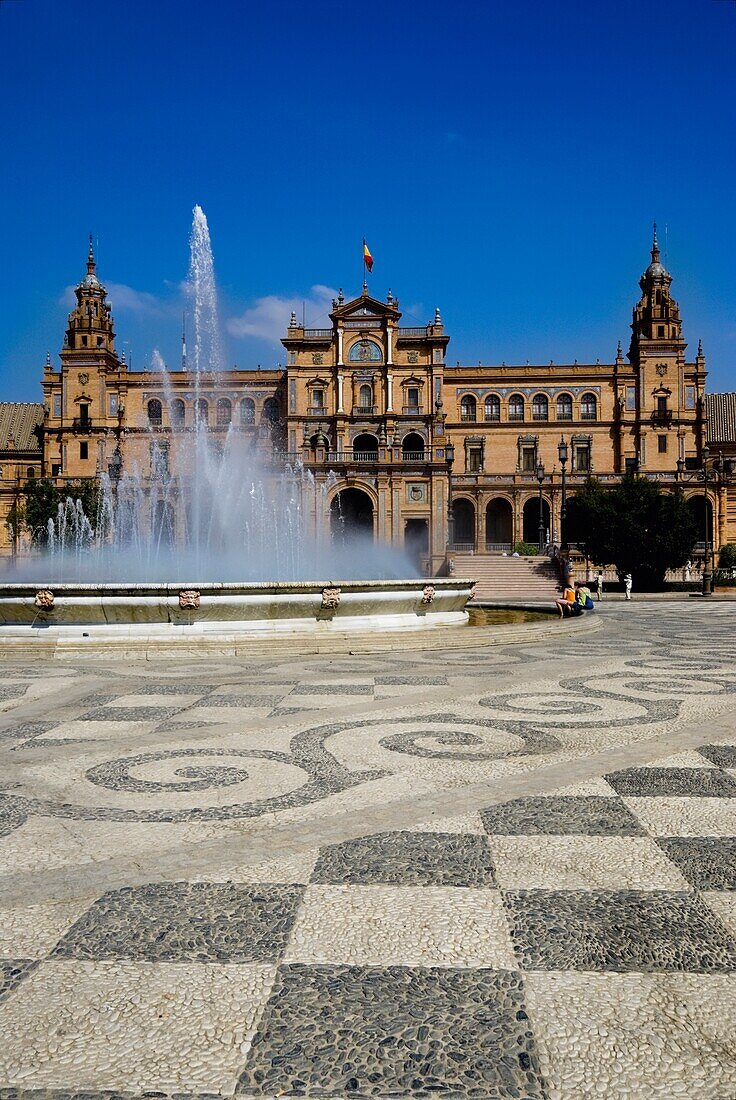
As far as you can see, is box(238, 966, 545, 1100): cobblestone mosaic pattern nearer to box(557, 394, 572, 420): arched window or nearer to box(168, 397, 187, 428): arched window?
box(557, 394, 572, 420): arched window

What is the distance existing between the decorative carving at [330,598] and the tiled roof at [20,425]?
2751 inches

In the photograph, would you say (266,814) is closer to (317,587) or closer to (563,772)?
(563,772)

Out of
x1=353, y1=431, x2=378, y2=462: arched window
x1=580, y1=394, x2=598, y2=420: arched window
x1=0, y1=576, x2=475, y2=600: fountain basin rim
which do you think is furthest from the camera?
x1=580, y1=394, x2=598, y2=420: arched window

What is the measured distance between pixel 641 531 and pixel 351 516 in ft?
75.5

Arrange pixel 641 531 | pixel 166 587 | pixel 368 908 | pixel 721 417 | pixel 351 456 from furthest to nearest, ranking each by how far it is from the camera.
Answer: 1. pixel 721 417
2. pixel 351 456
3. pixel 641 531
4. pixel 166 587
5. pixel 368 908

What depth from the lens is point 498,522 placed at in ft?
213

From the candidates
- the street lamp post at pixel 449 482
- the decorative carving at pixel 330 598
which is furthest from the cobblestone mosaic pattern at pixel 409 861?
the street lamp post at pixel 449 482

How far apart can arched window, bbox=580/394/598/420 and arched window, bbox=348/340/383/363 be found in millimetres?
18042

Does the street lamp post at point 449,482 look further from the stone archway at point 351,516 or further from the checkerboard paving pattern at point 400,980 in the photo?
the checkerboard paving pattern at point 400,980

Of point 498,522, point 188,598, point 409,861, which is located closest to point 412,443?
point 498,522

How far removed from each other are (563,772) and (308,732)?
7.07 ft

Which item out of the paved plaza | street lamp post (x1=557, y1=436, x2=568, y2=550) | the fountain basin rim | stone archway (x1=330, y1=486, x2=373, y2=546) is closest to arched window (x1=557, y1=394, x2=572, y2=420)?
street lamp post (x1=557, y1=436, x2=568, y2=550)

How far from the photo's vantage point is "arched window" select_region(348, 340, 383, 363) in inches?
2394

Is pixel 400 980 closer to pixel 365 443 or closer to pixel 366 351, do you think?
pixel 365 443
